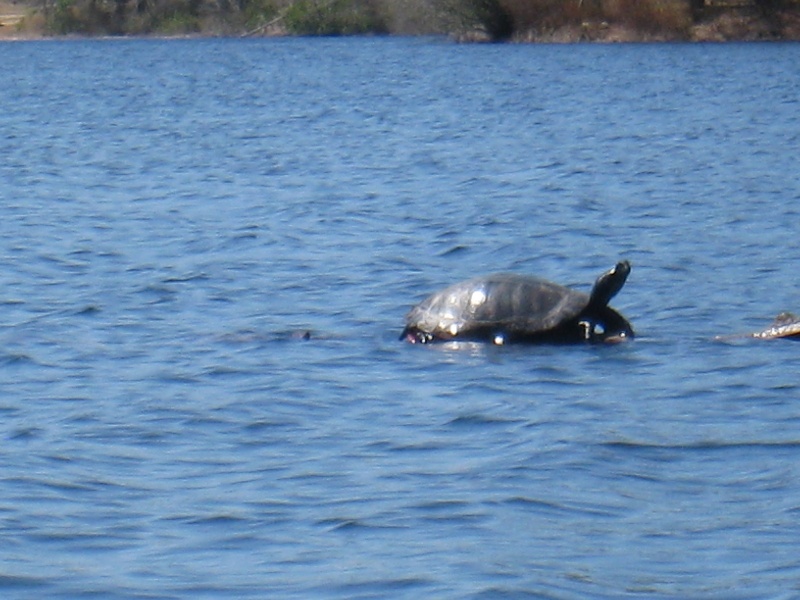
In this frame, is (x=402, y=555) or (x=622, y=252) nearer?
(x=402, y=555)

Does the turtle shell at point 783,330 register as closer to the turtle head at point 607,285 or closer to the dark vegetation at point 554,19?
the turtle head at point 607,285

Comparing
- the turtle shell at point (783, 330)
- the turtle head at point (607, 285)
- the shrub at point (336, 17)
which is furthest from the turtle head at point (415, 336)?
the shrub at point (336, 17)

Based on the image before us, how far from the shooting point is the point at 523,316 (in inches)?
391

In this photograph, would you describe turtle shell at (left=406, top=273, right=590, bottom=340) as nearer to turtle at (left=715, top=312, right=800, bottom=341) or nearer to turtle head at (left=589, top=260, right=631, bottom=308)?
turtle head at (left=589, top=260, right=631, bottom=308)

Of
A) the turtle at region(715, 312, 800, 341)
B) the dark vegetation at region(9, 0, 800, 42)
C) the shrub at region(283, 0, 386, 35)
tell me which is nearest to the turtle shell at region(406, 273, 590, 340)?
the turtle at region(715, 312, 800, 341)

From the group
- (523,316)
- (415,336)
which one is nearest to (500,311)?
(523,316)

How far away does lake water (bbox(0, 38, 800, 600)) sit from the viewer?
5945 millimetres

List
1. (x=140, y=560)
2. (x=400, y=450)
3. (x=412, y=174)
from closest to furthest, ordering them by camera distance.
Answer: (x=140, y=560)
(x=400, y=450)
(x=412, y=174)

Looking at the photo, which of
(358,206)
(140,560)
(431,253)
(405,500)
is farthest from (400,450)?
Result: (358,206)

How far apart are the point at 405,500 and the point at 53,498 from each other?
4.49 ft

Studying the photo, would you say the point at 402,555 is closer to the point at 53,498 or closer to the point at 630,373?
the point at 53,498

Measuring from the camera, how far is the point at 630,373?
9062mm

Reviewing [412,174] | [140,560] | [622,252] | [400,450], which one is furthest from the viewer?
[412,174]

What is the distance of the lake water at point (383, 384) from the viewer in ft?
19.5
